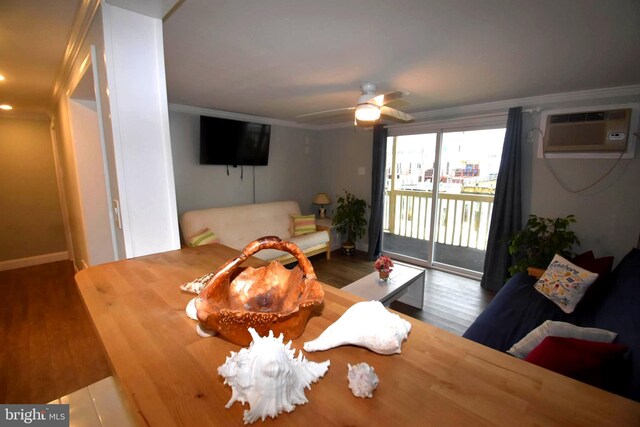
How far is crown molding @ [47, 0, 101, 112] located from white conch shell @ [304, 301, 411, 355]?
61.9 inches

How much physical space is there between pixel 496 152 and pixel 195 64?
3511 millimetres

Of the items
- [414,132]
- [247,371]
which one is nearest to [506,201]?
[414,132]

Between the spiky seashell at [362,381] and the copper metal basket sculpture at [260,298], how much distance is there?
0.60 ft

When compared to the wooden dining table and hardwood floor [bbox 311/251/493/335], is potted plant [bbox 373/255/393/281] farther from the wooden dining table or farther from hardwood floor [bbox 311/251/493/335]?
the wooden dining table

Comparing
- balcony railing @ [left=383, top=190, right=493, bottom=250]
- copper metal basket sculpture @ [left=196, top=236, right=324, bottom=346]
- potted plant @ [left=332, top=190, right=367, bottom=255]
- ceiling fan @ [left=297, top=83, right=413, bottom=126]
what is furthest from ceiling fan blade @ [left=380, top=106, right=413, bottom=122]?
copper metal basket sculpture @ [left=196, top=236, right=324, bottom=346]

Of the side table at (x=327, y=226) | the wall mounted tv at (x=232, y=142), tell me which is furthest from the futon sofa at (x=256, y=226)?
the wall mounted tv at (x=232, y=142)

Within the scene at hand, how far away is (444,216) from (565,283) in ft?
8.41

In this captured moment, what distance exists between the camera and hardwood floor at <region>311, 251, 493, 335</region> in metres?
2.69

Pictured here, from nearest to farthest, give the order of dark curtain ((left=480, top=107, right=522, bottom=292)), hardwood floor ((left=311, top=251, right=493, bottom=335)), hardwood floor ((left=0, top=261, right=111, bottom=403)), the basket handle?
the basket handle
hardwood floor ((left=0, top=261, right=111, bottom=403))
hardwood floor ((left=311, top=251, right=493, bottom=335))
dark curtain ((left=480, top=107, right=522, bottom=292))

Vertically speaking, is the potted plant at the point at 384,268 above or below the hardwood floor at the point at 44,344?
above

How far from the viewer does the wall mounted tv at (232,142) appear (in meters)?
3.65

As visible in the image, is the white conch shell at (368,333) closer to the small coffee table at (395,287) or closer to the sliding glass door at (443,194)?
the small coffee table at (395,287)

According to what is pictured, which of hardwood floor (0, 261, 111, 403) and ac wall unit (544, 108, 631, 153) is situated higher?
ac wall unit (544, 108, 631, 153)

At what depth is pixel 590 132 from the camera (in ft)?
8.60
